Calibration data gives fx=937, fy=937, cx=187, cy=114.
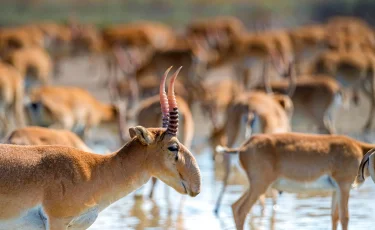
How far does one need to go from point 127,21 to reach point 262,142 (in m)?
34.3

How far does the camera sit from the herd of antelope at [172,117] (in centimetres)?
735

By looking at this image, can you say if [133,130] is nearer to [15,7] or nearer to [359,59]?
[359,59]

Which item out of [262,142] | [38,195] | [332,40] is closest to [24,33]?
[332,40]

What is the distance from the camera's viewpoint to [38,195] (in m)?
7.24

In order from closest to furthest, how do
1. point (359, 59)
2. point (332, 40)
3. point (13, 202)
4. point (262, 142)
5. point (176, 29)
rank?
point (13, 202)
point (262, 142)
point (359, 59)
point (332, 40)
point (176, 29)

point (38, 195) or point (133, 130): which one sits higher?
point (133, 130)

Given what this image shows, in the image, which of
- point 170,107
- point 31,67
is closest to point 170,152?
point 170,107

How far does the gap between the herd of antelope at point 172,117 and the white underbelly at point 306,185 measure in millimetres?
14

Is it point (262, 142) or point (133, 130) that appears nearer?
point (133, 130)

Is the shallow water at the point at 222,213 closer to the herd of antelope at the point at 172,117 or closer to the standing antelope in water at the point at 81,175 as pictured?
the herd of antelope at the point at 172,117

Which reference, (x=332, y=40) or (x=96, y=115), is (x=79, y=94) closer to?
(x=96, y=115)

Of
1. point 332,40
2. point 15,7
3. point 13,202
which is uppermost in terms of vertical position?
point 15,7

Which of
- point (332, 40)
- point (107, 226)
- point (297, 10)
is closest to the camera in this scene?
point (107, 226)

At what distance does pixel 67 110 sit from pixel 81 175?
31.0 ft
